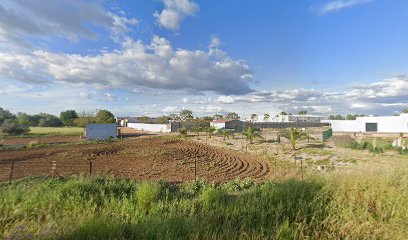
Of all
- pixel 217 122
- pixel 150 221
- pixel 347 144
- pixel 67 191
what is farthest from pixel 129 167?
pixel 217 122

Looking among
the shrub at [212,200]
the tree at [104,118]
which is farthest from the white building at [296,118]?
the shrub at [212,200]

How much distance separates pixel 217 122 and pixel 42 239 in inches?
2325

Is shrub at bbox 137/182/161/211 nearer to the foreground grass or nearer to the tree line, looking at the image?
the foreground grass

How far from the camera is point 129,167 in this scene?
48.1 feet

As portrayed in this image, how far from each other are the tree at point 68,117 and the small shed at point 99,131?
2180 inches

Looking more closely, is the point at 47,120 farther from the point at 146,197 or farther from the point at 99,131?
the point at 146,197

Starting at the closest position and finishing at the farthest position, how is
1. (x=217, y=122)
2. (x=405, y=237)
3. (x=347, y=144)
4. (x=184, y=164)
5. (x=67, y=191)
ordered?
1. (x=405, y=237)
2. (x=67, y=191)
3. (x=184, y=164)
4. (x=347, y=144)
5. (x=217, y=122)

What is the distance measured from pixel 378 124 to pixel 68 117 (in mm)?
104500

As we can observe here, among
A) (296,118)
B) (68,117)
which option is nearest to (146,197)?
(68,117)

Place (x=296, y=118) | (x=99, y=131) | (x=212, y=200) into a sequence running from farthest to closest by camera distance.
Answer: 1. (x=296, y=118)
2. (x=99, y=131)
3. (x=212, y=200)

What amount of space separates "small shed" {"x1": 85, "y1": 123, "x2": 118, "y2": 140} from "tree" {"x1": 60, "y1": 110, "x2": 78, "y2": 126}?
5536 cm

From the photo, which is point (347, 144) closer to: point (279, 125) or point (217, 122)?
point (217, 122)

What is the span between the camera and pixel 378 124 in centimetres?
5359

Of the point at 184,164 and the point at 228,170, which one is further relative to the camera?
the point at 184,164
